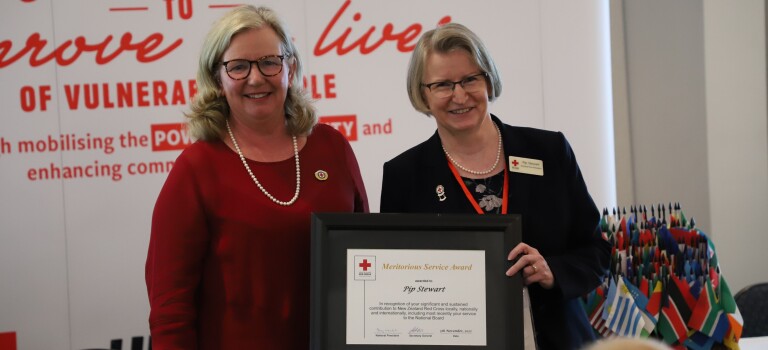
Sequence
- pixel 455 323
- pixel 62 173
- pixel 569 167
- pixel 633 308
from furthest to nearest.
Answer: pixel 62 173 < pixel 633 308 < pixel 569 167 < pixel 455 323

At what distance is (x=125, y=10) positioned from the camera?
4992 millimetres

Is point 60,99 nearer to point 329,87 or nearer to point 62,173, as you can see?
point 62,173

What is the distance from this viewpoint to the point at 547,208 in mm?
2441

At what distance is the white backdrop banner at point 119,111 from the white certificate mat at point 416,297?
9.60 feet

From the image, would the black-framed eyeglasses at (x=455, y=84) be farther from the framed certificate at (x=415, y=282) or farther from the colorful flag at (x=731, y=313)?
the colorful flag at (x=731, y=313)

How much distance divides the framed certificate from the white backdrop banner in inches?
115

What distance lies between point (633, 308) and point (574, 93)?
2.59 m

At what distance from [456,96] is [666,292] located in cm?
109

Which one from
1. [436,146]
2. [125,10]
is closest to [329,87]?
[125,10]

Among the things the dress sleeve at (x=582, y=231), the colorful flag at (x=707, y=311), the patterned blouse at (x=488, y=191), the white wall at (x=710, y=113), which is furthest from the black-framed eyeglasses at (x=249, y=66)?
the white wall at (x=710, y=113)

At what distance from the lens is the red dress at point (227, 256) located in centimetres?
220

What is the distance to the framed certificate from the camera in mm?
2145

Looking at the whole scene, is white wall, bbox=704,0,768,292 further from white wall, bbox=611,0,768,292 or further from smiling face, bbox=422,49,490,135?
smiling face, bbox=422,49,490,135

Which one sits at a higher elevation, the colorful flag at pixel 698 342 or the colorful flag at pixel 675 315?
the colorful flag at pixel 675 315
